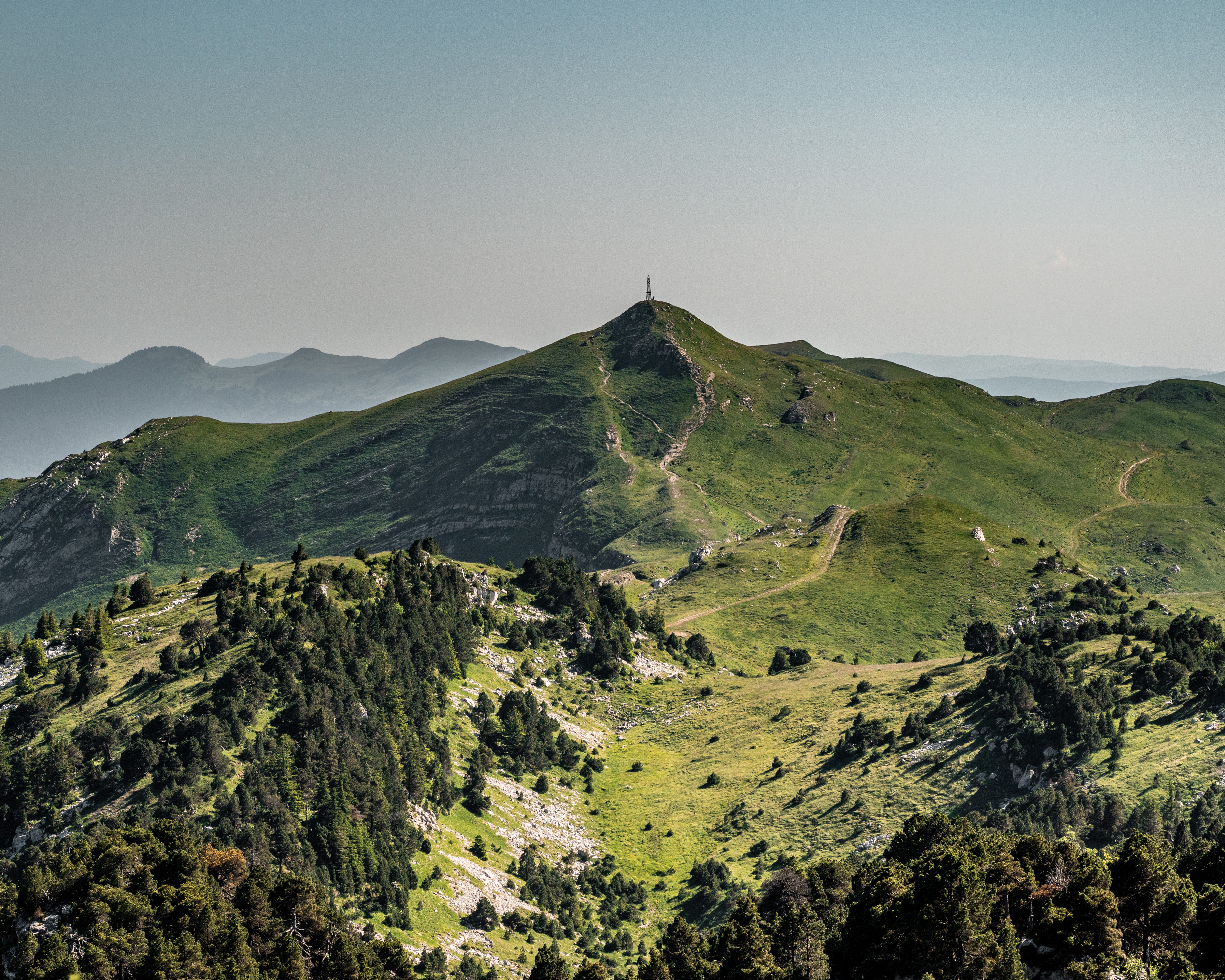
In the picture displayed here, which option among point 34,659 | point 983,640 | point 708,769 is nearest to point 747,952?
point 708,769

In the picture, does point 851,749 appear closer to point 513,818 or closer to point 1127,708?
point 1127,708

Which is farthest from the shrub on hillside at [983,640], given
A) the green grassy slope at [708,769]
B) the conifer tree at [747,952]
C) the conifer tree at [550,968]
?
the conifer tree at [550,968]

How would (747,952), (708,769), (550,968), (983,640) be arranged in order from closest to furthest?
(747,952)
(550,968)
(708,769)
(983,640)

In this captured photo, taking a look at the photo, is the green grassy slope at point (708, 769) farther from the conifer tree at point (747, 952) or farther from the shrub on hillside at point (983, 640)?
the conifer tree at point (747, 952)

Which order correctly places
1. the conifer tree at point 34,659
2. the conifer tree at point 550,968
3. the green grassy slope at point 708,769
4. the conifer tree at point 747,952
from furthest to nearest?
the conifer tree at point 34,659 < the green grassy slope at point 708,769 < the conifer tree at point 550,968 < the conifer tree at point 747,952

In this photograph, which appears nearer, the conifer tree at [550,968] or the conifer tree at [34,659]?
the conifer tree at [550,968]

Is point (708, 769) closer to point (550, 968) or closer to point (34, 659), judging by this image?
point (550, 968)

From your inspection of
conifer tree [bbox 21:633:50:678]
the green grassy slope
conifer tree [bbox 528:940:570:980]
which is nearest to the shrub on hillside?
the green grassy slope

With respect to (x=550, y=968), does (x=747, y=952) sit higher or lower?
higher

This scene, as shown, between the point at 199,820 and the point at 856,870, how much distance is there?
59098 mm

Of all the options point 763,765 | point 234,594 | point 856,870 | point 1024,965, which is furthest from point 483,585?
point 1024,965

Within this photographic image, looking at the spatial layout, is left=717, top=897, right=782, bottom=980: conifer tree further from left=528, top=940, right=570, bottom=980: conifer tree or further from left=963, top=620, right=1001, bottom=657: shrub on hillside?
left=963, top=620, right=1001, bottom=657: shrub on hillside

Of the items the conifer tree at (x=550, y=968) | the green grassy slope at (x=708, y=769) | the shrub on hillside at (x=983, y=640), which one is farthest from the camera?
the shrub on hillside at (x=983, y=640)

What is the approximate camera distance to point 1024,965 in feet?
188
